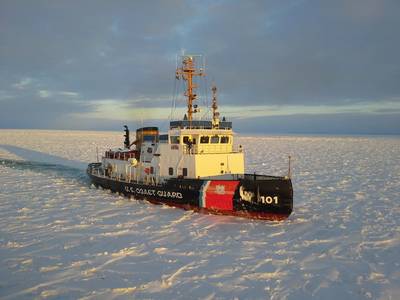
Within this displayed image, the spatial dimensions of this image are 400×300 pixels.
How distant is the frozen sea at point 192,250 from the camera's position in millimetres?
7582

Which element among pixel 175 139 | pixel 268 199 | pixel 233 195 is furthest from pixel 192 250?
pixel 175 139

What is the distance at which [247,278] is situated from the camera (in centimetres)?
811

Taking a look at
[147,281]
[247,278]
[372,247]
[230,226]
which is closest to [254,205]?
[230,226]

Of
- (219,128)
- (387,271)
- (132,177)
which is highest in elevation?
(219,128)

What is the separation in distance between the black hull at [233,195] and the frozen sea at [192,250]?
1.42ft

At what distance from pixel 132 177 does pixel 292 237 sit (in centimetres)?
933

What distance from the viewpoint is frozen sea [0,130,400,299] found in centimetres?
758

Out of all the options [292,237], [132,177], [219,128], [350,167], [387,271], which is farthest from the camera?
[350,167]

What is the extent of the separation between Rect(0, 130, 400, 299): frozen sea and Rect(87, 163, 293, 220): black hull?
433mm

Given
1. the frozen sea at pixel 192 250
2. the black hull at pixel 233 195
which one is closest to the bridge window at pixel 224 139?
the black hull at pixel 233 195

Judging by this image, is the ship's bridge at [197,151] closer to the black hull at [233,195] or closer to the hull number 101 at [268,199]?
the black hull at [233,195]

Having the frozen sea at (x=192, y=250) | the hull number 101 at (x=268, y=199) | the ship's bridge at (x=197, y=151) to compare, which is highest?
the ship's bridge at (x=197, y=151)

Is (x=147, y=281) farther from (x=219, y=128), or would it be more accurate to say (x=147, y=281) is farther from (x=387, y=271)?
(x=219, y=128)

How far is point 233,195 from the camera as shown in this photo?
1334 cm
